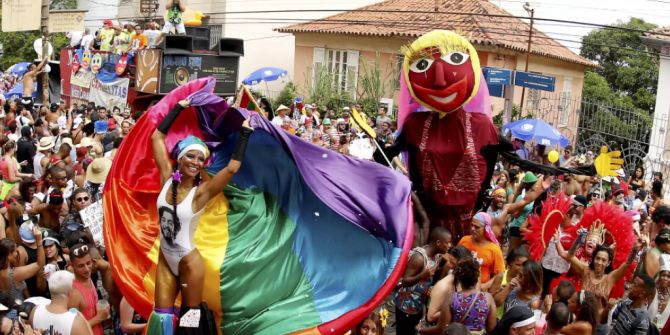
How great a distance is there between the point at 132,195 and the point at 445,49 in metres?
2.88

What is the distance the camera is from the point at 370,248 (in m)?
6.83

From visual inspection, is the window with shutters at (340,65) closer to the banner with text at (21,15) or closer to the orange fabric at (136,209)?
the banner with text at (21,15)

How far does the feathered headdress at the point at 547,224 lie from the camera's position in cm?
810

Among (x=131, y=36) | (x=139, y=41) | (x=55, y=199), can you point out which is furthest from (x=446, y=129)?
(x=131, y=36)

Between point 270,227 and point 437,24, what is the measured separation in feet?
74.7

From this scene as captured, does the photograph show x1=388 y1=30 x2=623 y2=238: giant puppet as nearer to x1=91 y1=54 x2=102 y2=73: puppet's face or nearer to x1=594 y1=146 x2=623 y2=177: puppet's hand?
x1=594 y1=146 x2=623 y2=177: puppet's hand

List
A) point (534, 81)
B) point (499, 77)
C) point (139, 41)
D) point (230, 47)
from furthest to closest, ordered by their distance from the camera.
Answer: point (139, 41)
point (230, 47)
point (534, 81)
point (499, 77)

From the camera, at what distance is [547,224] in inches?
320

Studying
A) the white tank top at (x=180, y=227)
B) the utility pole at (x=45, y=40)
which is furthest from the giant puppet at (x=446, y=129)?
the utility pole at (x=45, y=40)

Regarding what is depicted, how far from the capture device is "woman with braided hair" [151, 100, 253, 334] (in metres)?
6.19

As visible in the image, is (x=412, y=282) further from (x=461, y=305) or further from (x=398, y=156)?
(x=398, y=156)

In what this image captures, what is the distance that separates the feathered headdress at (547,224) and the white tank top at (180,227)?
10.8ft

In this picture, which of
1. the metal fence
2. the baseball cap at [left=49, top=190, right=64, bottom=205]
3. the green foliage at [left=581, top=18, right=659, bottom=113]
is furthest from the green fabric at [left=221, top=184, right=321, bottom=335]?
the green foliage at [left=581, top=18, right=659, bottom=113]

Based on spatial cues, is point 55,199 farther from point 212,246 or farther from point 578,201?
point 578,201
